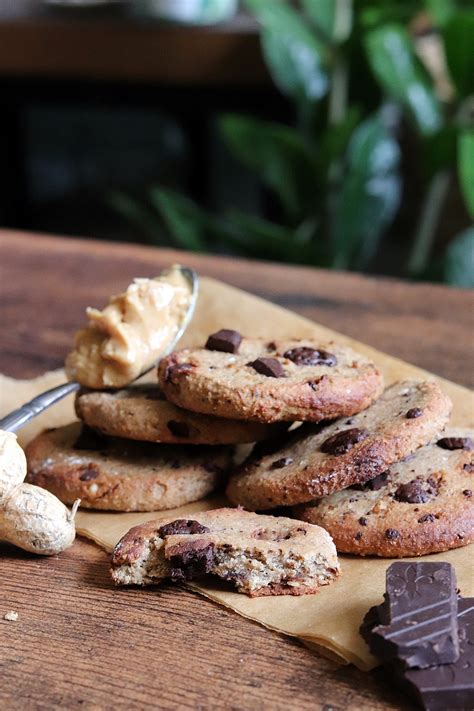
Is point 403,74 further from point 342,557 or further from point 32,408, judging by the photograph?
point 342,557

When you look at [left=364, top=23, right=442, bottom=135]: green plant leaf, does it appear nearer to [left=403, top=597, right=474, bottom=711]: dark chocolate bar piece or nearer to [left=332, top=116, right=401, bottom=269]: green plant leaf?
[left=332, top=116, right=401, bottom=269]: green plant leaf

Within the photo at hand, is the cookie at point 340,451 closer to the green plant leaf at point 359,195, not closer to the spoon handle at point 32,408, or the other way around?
the spoon handle at point 32,408

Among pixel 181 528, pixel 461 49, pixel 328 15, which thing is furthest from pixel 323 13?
pixel 181 528

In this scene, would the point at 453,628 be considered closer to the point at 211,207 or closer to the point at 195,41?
the point at 195,41

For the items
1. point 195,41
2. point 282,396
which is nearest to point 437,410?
point 282,396

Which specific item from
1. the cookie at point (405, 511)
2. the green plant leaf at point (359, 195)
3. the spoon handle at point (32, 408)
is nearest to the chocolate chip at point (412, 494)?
the cookie at point (405, 511)

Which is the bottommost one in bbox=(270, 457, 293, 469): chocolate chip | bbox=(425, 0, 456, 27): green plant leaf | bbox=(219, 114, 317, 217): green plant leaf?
bbox=(219, 114, 317, 217): green plant leaf

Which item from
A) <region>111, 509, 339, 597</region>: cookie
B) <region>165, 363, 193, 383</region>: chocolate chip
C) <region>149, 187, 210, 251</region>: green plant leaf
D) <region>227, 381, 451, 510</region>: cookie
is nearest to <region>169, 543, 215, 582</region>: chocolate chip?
<region>111, 509, 339, 597</region>: cookie
